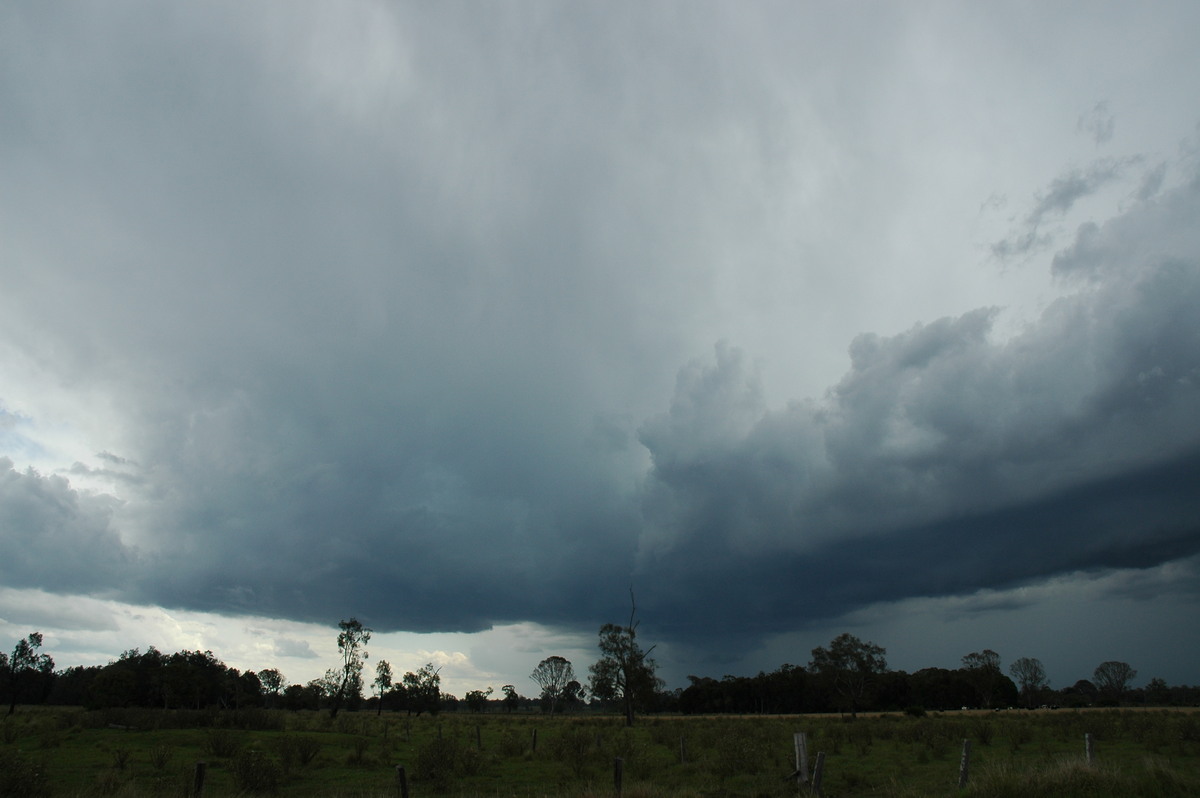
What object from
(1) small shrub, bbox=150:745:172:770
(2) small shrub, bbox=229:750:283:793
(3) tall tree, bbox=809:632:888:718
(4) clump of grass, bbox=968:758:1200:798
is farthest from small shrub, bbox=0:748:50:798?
(3) tall tree, bbox=809:632:888:718

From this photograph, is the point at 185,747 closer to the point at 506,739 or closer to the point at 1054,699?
the point at 506,739

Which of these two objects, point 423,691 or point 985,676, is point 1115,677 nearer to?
point 985,676

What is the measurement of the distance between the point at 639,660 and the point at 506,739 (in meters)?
38.0

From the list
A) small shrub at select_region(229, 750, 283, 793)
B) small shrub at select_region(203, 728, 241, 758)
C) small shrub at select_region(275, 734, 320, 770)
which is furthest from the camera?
small shrub at select_region(203, 728, 241, 758)

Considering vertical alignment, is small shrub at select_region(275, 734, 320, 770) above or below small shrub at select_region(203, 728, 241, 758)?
above

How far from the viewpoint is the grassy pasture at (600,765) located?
16.6 metres

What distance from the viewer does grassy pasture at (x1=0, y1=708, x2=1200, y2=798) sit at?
16.6m

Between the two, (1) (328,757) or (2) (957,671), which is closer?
(1) (328,757)

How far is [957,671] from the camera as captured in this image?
129m

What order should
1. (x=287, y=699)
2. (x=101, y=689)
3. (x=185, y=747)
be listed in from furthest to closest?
(x=287, y=699)
(x=101, y=689)
(x=185, y=747)

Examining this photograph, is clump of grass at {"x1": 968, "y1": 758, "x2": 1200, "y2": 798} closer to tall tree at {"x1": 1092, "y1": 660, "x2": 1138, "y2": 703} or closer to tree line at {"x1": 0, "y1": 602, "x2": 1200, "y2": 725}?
tree line at {"x1": 0, "y1": 602, "x2": 1200, "y2": 725}

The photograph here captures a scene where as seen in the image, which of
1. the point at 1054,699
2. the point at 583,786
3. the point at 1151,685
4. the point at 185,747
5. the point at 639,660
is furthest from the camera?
the point at 1151,685

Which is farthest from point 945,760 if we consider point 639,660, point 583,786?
point 639,660

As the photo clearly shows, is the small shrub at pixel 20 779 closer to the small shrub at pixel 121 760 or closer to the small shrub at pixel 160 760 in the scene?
the small shrub at pixel 160 760
